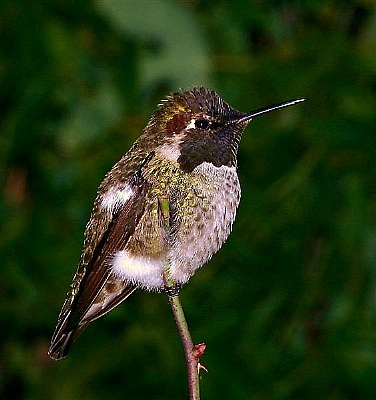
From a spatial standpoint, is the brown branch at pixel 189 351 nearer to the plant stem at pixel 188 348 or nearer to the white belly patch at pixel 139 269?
the plant stem at pixel 188 348

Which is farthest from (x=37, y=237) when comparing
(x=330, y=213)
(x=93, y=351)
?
(x=330, y=213)

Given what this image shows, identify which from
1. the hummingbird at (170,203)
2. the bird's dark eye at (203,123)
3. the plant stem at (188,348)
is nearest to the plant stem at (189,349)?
the plant stem at (188,348)

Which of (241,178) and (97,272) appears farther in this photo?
(241,178)

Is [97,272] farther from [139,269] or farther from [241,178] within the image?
[241,178]

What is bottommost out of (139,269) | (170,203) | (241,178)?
(241,178)

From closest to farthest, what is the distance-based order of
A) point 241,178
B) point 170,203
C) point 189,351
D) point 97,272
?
point 189,351 < point 170,203 < point 97,272 < point 241,178

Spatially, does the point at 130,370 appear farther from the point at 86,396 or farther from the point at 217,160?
the point at 217,160

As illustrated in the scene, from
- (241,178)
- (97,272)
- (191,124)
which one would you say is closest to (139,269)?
(97,272)
